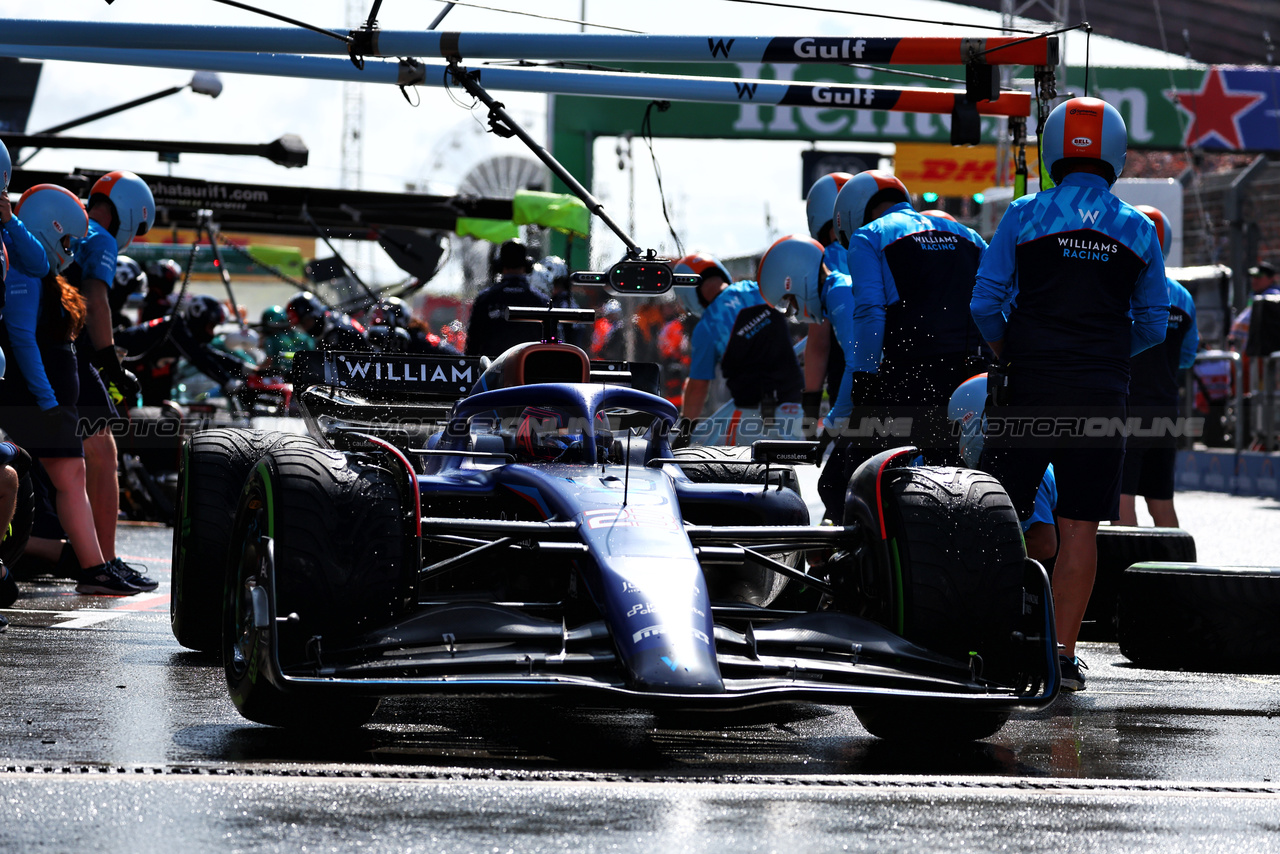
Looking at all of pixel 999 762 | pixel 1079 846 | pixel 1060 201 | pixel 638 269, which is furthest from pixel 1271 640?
pixel 1079 846

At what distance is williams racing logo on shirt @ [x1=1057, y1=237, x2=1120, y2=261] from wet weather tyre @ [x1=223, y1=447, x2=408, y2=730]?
2.50 metres

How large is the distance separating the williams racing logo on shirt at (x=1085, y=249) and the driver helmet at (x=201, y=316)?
9015mm

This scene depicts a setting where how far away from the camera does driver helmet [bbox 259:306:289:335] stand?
614 inches

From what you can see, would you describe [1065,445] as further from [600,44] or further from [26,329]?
[600,44]

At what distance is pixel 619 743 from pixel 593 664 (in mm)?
504

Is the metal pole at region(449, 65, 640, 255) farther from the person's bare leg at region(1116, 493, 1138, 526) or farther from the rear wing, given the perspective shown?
the person's bare leg at region(1116, 493, 1138, 526)

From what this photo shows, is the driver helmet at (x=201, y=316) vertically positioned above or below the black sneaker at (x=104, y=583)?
above

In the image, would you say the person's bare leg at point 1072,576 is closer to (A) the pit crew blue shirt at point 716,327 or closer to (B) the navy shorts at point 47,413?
(B) the navy shorts at point 47,413

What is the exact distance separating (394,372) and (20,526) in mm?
1828

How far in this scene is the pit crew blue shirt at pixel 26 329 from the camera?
7500 mm

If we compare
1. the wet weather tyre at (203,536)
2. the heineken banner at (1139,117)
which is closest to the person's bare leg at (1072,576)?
the wet weather tyre at (203,536)

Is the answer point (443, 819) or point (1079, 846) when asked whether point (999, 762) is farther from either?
point (443, 819)

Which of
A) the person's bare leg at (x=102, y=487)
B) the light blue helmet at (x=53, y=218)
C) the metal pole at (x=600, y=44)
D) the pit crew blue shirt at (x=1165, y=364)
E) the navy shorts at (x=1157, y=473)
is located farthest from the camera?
the metal pole at (x=600, y=44)

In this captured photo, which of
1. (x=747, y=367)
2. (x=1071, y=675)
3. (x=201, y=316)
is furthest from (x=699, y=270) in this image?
(x=1071, y=675)
